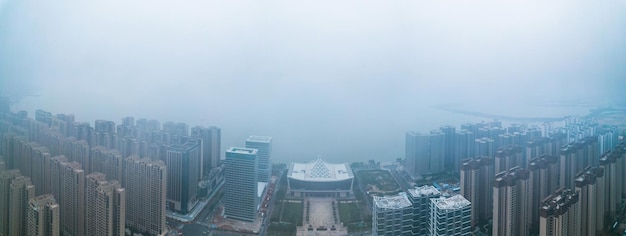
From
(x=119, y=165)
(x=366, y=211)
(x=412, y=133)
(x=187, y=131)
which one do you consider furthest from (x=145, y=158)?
(x=412, y=133)

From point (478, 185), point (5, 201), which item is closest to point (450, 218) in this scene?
point (478, 185)

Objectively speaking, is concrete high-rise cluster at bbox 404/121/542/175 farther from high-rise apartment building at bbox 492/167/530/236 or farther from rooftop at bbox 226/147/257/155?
rooftop at bbox 226/147/257/155

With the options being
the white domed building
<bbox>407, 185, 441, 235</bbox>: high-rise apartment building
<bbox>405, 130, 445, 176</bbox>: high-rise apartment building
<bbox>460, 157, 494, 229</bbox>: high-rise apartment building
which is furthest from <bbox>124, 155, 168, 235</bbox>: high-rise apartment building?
<bbox>460, 157, 494, 229</bbox>: high-rise apartment building

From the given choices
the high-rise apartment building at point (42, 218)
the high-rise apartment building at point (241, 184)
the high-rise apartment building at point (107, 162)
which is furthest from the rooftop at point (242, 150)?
the high-rise apartment building at point (42, 218)

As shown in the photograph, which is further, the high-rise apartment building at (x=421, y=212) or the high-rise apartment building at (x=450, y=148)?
the high-rise apartment building at (x=450, y=148)

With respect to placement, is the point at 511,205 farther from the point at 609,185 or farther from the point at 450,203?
the point at 609,185

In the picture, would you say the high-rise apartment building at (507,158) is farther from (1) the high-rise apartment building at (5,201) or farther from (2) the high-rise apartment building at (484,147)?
(1) the high-rise apartment building at (5,201)
